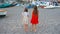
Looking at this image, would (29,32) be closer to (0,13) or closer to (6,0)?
(0,13)

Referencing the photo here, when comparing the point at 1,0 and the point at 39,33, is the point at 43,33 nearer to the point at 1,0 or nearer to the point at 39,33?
the point at 39,33

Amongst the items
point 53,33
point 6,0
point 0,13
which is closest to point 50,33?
point 53,33

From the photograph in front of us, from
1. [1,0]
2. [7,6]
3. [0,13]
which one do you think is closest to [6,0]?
[1,0]

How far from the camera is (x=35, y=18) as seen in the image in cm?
1245

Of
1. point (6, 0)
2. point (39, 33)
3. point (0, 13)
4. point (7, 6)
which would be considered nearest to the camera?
point (39, 33)

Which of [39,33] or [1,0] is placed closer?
[39,33]

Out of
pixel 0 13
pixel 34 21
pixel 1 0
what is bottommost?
pixel 1 0

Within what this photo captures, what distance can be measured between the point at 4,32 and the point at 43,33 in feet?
7.63

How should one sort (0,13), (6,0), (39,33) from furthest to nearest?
(6,0), (0,13), (39,33)

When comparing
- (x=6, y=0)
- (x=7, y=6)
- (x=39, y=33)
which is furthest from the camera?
(x=6, y=0)

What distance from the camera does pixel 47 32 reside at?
40.3 ft

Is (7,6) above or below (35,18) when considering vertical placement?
below

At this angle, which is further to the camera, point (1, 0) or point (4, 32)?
point (1, 0)

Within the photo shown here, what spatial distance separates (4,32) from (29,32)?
59.0 inches
